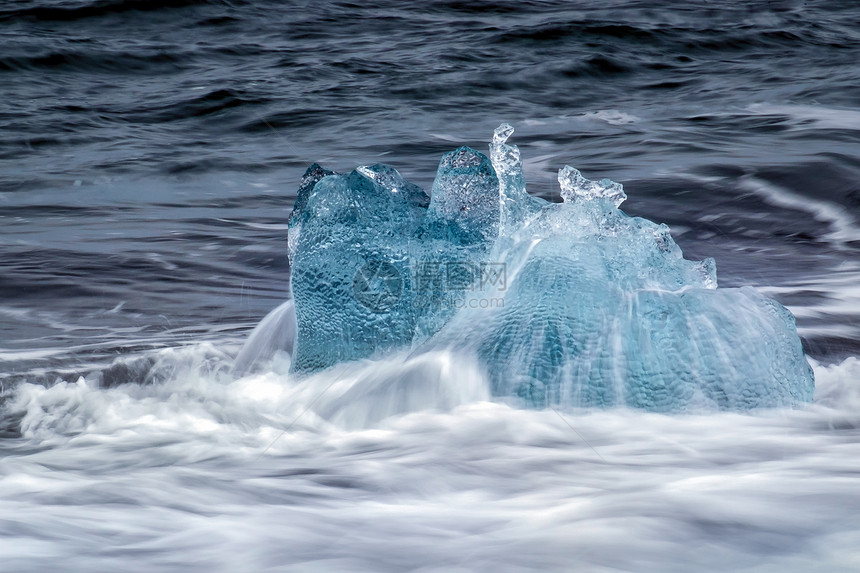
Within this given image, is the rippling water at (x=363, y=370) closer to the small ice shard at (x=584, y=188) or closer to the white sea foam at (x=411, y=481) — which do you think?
the white sea foam at (x=411, y=481)

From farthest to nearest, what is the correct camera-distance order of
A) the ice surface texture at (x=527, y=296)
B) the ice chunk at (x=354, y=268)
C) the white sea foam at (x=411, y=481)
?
the ice chunk at (x=354, y=268) → the ice surface texture at (x=527, y=296) → the white sea foam at (x=411, y=481)

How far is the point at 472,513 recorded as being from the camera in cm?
172

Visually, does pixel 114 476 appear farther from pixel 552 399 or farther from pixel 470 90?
pixel 470 90

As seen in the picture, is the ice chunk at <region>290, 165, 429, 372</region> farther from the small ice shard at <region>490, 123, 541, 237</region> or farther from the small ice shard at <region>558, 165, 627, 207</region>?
the small ice shard at <region>558, 165, 627, 207</region>

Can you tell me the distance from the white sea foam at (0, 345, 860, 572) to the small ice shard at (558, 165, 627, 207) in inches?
24.0

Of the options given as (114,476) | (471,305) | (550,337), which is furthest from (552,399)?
(114,476)

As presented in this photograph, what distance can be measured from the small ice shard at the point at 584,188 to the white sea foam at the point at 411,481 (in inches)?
24.0

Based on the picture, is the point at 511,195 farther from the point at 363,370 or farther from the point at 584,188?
the point at 363,370

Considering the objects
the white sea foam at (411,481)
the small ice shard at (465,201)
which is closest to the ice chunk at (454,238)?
the small ice shard at (465,201)

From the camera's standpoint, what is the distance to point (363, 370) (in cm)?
236

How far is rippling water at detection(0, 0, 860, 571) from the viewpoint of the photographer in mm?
1612

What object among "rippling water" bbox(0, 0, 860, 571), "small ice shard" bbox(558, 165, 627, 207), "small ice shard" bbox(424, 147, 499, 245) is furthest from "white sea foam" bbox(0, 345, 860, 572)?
"small ice shard" bbox(558, 165, 627, 207)

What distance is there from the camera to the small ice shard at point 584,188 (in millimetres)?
2430

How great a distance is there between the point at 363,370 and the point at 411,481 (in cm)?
51
